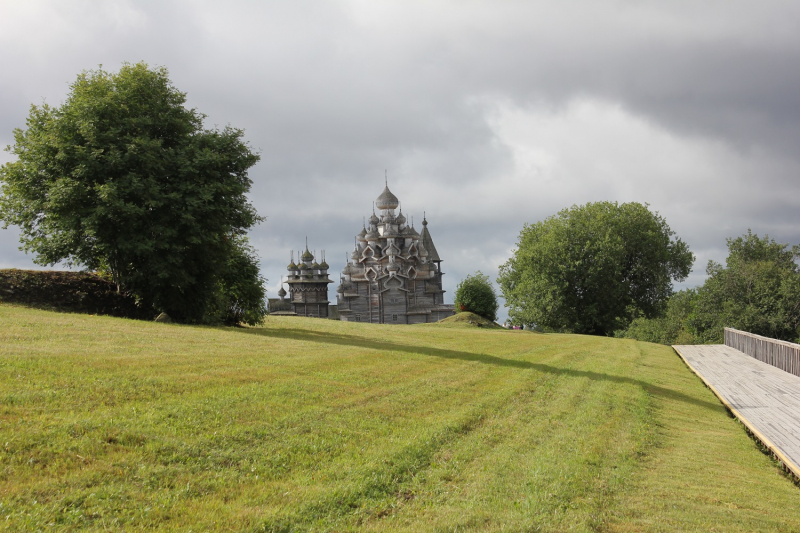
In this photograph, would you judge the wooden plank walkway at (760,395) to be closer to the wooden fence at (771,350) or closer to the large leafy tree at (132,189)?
the wooden fence at (771,350)

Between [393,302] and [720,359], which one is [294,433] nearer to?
[720,359]

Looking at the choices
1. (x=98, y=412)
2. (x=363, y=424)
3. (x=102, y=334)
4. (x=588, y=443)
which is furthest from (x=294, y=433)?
(x=102, y=334)

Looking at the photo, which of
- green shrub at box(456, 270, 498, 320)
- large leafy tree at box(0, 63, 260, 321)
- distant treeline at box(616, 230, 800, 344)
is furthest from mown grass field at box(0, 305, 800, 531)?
green shrub at box(456, 270, 498, 320)

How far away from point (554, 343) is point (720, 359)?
7802 mm

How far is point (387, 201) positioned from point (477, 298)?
20779mm

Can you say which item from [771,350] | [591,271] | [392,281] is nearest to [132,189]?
[771,350]

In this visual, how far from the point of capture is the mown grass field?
21.6ft

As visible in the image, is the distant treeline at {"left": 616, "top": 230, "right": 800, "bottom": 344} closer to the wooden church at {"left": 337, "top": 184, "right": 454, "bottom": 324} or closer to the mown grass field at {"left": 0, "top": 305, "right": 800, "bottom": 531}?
the wooden church at {"left": 337, "top": 184, "right": 454, "bottom": 324}

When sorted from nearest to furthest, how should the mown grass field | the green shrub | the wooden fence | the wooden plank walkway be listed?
the mown grass field < the wooden plank walkway < the wooden fence < the green shrub

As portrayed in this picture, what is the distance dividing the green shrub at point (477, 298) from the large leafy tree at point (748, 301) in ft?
67.5

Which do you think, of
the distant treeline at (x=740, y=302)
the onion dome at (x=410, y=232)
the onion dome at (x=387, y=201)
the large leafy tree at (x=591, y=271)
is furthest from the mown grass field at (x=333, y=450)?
the onion dome at (x=387, y=201)

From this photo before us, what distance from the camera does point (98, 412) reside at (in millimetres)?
8531

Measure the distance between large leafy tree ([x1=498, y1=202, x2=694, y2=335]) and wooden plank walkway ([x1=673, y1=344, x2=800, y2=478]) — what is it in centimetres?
1964

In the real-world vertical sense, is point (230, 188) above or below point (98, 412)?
above
